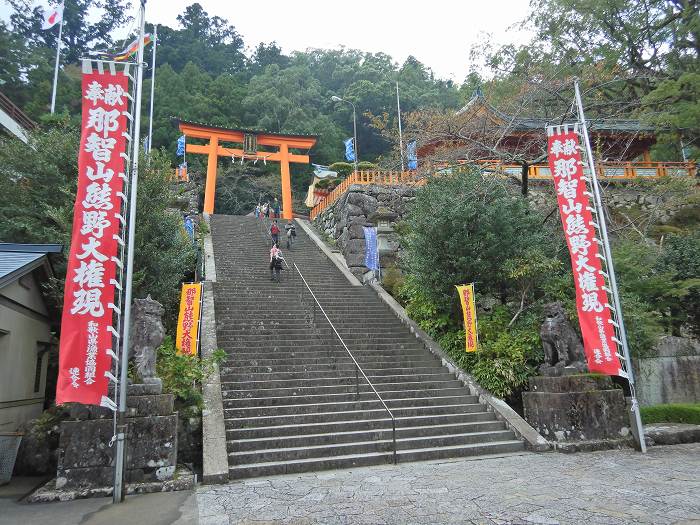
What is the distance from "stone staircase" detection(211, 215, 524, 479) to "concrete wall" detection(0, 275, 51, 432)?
3353 millimetres

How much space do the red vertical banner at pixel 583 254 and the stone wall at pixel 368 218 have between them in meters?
9.16

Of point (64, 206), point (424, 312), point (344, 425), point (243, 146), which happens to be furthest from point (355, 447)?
point (243, 146)

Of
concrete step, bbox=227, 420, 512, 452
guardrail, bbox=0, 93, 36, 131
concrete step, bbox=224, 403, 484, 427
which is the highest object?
guardrail, bbox=0, 93, 36, 131

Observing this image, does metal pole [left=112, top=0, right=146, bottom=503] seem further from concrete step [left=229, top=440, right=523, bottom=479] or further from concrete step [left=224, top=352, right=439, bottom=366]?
concrete step [left=224, top=352, right=439, bottom=366]

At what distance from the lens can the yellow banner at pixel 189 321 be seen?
8.81 metres

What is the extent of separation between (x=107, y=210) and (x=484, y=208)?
8.12 meters

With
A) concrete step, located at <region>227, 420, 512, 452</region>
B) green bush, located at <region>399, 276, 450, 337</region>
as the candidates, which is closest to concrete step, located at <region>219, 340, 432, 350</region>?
green bush, located at <region>399, 276, 450, 337</region>

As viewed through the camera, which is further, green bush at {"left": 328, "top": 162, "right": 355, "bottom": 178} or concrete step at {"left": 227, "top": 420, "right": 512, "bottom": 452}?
green bush at {"left": 328, "top": 162, "right": 355, "bottom": 178}

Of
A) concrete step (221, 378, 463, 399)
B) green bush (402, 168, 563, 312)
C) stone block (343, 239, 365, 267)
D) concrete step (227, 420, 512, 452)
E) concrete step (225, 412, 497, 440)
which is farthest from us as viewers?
stone block (343, 239, 365, 267)

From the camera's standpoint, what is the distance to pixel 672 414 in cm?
832

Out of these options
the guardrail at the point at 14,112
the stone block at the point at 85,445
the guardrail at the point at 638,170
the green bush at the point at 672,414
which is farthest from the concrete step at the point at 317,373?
the guardrail at the point at 14,112

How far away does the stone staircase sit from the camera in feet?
22.4

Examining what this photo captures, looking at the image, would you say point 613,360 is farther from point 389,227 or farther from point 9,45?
point 9,45

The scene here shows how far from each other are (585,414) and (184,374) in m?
6.55
